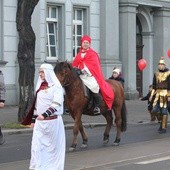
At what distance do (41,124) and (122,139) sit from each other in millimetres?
5921

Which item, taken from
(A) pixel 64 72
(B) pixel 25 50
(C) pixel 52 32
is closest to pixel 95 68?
(A) pixel 64 72

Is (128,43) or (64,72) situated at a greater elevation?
(128,43)

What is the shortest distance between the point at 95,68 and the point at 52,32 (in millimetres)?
14094

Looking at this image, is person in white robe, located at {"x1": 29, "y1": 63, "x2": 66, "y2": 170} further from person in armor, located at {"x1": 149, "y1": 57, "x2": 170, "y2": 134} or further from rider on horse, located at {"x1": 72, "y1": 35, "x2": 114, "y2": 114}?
person in armor, located at {"x1": 149, "y1": 57, "x2": 170, "y2": 134}

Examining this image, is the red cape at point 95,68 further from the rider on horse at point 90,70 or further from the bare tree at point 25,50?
the bare tree at point 25,50

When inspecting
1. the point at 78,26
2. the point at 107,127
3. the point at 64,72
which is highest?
the point at 78,26

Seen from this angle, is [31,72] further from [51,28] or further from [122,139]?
[51,28]

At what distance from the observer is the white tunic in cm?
879

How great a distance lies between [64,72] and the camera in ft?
38.8

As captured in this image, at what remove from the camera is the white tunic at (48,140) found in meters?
8.79

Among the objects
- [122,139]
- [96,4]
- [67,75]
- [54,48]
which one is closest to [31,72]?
[122,139]

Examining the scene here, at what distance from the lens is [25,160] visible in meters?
11.1

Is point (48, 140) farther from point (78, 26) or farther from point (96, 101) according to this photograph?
point (78, 26)

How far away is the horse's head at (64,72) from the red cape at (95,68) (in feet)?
2.36
